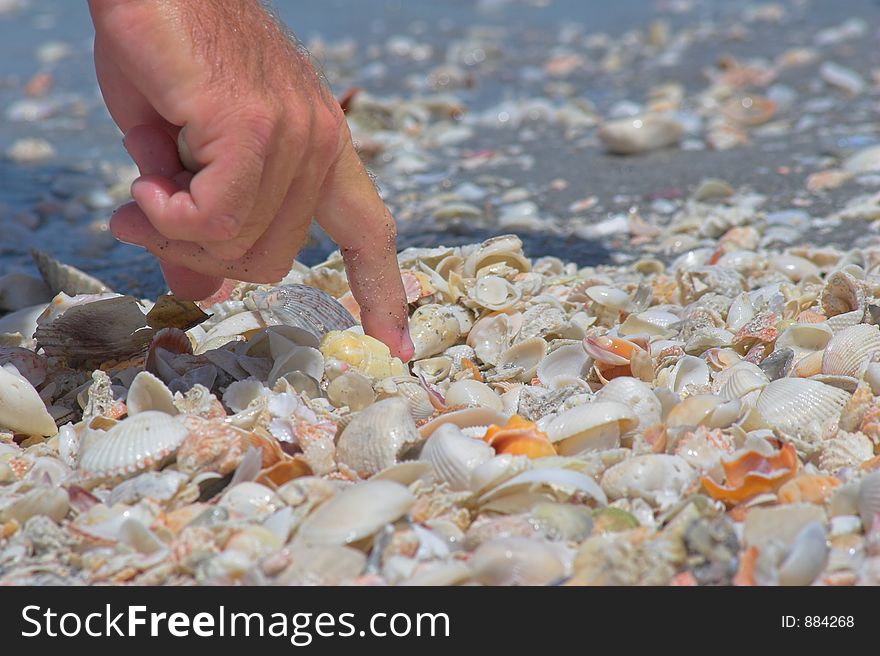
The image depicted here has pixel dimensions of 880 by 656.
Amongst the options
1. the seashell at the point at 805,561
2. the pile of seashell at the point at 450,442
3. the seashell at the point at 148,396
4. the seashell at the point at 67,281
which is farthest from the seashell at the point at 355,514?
the seashell at the point at 67,281

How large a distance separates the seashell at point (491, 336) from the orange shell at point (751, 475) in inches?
42.6

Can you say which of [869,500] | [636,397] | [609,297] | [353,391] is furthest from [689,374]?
[353,391]

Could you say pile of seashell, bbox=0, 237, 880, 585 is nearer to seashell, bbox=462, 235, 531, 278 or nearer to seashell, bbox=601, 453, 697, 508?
seashell, bbox=601, 453, 697, 508

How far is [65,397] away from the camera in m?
2.73

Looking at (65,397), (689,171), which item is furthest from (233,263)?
(689,171)

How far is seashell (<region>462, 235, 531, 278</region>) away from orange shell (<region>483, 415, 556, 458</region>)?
4.34ft

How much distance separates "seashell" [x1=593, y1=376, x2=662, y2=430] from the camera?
2359 millimetres

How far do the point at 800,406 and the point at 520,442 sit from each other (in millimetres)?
698

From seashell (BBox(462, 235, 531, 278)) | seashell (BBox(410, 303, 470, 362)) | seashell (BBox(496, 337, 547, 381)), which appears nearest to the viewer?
seashell (BBox(496, 337, 547, 381))

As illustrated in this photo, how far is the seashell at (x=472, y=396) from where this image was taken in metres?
2.56

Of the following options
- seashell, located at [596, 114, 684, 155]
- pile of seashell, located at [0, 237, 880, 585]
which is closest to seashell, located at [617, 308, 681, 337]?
pile of seashell, located at [0, 237, 880, 585]

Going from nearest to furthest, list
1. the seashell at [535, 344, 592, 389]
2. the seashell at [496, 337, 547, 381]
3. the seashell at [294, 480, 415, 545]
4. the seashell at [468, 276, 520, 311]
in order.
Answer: the seashell at [294, 480, 415, 545]
the seashell at [535, 344, 592, 389]
the seashell at [496, 337, 547, 381]
the seashell at [468, 276, 520, 311]

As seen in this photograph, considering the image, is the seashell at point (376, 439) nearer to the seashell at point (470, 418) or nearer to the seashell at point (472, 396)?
the seashell at point (470, 418)

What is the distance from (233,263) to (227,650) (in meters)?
0.90
